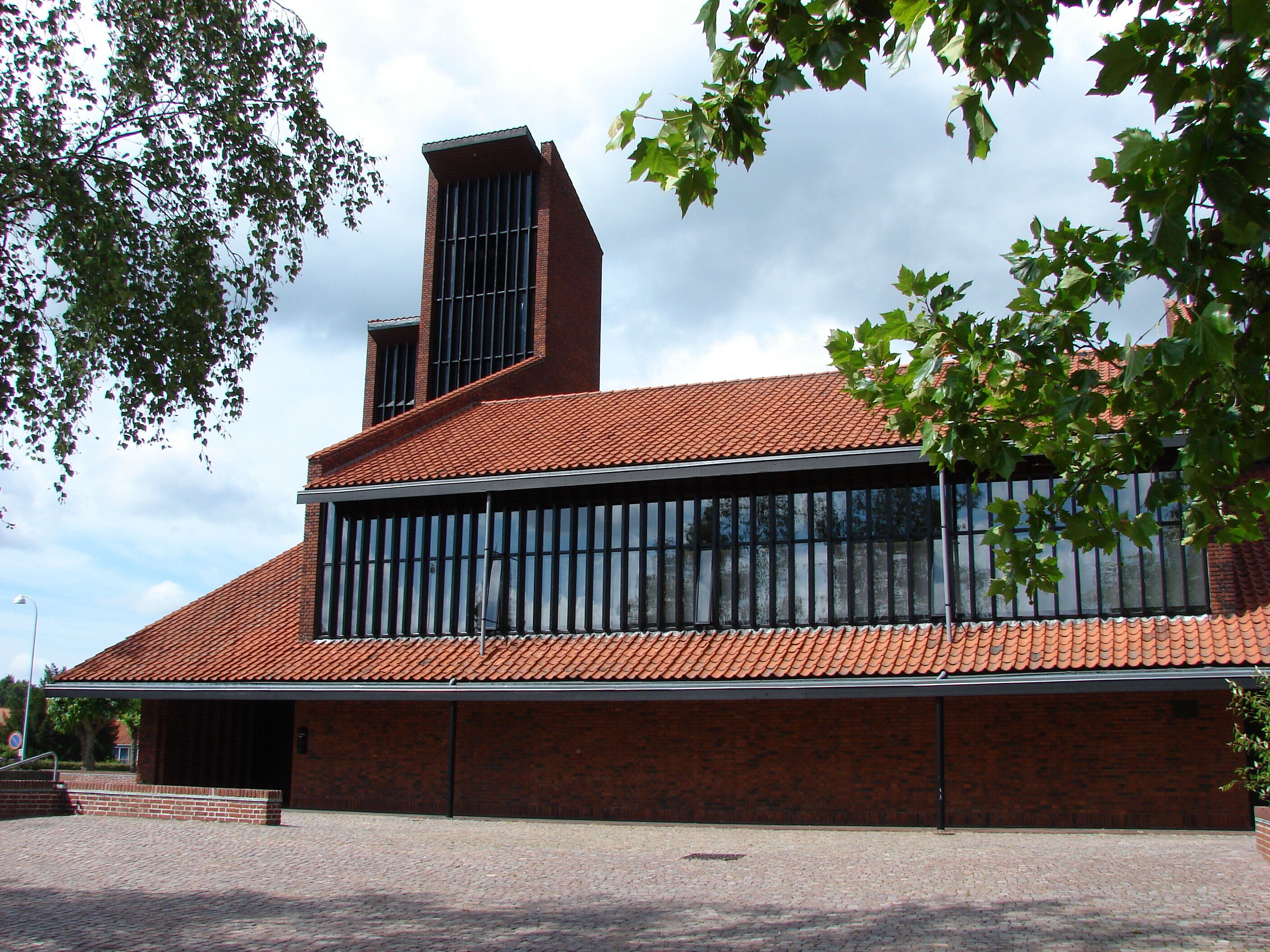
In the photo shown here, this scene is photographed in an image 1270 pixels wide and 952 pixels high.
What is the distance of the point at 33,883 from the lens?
9844 millimetres

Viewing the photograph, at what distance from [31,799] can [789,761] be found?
1136cm

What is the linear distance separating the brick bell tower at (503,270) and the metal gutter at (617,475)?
9504 mm

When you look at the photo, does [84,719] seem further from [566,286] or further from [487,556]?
[487,556]

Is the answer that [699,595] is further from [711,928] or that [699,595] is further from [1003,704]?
[711,928]

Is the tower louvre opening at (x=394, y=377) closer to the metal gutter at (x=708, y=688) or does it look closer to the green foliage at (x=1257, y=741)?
the metal gutter at (x=708, y=688)

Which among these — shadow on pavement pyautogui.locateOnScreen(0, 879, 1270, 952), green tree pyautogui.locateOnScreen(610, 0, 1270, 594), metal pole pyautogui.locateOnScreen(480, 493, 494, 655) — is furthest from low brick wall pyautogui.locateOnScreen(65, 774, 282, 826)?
green tree pyautogui.locateOnScreen(610, 0, 1270, 594)

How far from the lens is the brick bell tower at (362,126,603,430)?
30.0 meters

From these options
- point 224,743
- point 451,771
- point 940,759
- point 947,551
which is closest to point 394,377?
point 224,743

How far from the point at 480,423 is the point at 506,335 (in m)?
7.33

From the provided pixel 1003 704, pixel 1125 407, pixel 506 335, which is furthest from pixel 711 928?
pixel 506 335

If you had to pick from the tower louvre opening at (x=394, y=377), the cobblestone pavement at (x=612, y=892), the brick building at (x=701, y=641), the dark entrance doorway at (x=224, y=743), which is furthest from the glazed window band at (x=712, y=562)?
the tower louvre opening at (x=394, y=377)

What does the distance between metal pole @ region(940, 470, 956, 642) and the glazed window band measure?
0.37 feet

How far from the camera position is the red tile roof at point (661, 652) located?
1530 centimetres

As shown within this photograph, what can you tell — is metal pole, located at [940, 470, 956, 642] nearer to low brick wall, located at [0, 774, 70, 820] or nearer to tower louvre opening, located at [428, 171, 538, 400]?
low brick wall, located at [0, 774, 70, 820]
